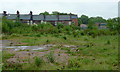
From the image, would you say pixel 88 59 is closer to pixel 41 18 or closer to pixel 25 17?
pixel 41 18

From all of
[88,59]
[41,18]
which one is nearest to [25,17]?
[41,18]

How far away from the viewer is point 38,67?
489cm

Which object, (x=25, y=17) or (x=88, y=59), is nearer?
(x=88, y=59)

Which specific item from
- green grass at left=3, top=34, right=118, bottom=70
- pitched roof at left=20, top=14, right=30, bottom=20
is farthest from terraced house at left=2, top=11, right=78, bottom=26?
green grass at left=3, top=34, right=118, bottom=70

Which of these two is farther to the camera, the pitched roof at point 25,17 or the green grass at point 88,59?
the pitched roof at point 25,17

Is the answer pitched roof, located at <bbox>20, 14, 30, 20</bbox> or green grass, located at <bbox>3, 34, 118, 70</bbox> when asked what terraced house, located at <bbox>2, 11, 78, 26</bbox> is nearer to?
pitched roof, located at <bbox>20, 14, 30, 20</bbox>

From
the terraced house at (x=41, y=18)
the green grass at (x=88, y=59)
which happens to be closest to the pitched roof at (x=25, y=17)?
the terraced house at (x=41, y=18)

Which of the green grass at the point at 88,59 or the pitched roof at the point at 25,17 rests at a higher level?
the pitched roof at the point at 25,17

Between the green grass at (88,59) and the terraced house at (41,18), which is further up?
the terraced house at (41,18)

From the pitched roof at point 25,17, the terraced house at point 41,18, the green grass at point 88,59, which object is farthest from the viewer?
the terraced house at point 41,18

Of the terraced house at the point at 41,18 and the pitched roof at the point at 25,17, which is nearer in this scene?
the pitched roof at the point at 25,17

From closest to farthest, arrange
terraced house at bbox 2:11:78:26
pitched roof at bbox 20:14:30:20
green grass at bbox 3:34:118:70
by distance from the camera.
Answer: green grass at bbox 3:34:118:70, pitched roof at bbox 20:14:30:20, terraced house at bbox 2:11:78:26

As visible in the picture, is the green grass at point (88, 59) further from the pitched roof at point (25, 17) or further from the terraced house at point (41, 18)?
the pitched roof at point (25, 17)

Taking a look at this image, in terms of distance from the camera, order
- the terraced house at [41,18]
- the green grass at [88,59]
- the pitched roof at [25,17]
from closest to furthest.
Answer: the green grass at [88,59] < the pitched roof at [25,17] < the terraced house at [41,18]
